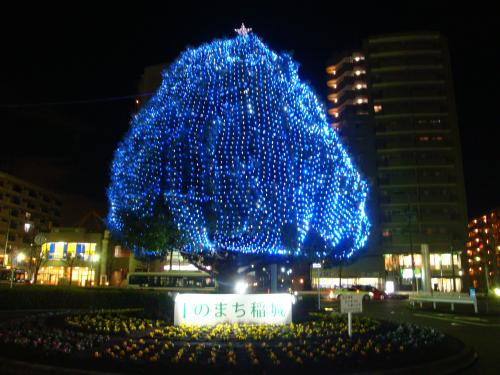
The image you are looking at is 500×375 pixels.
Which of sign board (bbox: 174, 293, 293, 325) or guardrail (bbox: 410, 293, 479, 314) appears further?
guardrail (bbox: 410, 293, 479, 314)

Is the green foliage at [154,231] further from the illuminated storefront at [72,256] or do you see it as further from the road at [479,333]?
the illuminated storefront at [72,256]

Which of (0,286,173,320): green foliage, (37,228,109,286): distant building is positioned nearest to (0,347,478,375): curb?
(0,286,173,320): green foliage

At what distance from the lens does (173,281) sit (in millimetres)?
41469

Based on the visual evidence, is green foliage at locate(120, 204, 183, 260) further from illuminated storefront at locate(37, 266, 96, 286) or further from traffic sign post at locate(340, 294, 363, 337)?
illuminated storefront at locate(37, 266, 96, 286)

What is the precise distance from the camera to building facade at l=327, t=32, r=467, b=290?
7275cm

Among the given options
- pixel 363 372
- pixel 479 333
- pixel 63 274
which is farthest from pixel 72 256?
pixel 363 372

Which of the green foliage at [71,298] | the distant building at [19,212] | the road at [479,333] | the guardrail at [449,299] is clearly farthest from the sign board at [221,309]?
the distant building at [19,212]

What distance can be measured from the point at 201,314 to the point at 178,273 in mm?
28578

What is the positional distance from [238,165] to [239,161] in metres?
0.14

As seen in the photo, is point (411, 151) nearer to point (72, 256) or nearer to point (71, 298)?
point (72, 256)

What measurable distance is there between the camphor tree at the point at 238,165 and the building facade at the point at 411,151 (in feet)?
189

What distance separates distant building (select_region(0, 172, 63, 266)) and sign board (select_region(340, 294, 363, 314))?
75.8 meters

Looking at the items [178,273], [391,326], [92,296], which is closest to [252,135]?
[391,326]

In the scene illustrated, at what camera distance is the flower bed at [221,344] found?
9.18 meters
